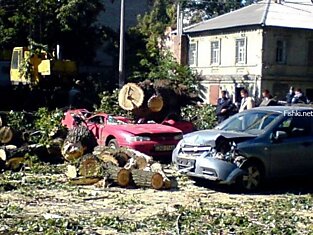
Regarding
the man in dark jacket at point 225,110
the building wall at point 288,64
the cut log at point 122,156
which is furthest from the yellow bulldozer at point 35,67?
the cut log at point 122,156

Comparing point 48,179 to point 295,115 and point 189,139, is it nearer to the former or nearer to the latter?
point 189,139

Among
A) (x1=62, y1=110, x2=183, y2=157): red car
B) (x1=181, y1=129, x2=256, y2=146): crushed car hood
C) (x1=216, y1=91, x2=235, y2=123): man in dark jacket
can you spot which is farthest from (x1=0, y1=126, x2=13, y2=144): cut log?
(x1=216, y1=91, x2=235, y2=123): man in dark jacket

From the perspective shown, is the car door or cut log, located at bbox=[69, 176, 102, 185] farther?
cut log, located at bbox=[69, 176, 102, 185]

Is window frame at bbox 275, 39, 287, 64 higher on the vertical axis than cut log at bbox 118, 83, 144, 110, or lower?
higher

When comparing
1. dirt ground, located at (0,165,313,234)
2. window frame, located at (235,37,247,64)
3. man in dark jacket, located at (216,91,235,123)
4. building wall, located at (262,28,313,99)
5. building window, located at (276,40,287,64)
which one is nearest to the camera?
dirt ground, located at (0,165,313,234)

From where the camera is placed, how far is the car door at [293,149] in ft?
45.0

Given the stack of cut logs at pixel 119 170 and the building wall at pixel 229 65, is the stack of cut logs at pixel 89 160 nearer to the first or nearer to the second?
the stack of cut logs at pixel 119 170

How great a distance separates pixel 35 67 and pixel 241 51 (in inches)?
730

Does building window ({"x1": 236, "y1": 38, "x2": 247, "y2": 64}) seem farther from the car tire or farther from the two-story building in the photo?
the car tire

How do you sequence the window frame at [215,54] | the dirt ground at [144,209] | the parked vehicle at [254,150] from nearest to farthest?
the dirt ground at [144,209]
the parked vehicle at [254,150]
the window frame at [215,54]

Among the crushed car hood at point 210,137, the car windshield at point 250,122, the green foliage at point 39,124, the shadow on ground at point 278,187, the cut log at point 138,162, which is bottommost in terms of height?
the shadow on ground at point 278,187

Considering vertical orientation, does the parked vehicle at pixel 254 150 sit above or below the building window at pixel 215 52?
below

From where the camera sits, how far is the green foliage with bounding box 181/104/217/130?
2348 centimetres

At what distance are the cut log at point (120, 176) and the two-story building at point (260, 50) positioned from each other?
30334 mm
